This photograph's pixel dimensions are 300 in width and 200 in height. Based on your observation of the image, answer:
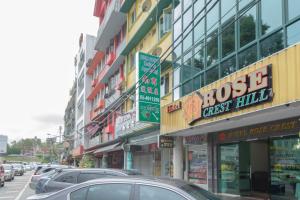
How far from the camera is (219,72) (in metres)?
15.1

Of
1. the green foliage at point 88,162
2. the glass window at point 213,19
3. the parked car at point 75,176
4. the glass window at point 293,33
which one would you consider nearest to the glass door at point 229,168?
the glass window at point 213,19

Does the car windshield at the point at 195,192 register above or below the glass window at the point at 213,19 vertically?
below

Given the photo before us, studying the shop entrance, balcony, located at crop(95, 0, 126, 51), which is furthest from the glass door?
balcony, located at crop(95, 0, 126, 51)

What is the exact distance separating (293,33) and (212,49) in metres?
4.88

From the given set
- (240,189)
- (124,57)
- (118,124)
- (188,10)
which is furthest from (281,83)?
(124,57)

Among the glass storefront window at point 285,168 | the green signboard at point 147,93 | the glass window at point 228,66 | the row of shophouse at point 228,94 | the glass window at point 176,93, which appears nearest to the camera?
the row of shophouse at point 228,94

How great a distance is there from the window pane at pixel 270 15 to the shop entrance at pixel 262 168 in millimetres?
3345

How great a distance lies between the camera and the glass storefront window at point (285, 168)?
43.0 ft

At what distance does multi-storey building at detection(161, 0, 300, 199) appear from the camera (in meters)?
11.2

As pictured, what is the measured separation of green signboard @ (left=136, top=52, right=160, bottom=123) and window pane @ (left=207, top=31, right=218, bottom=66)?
11.0 ft

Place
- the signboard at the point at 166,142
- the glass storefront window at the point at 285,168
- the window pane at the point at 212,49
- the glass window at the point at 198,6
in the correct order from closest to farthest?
the glass storefront window at the point at 285,168 < the window pane at the point at 212,49 < the glass window at the point at 198,6 < the signboard at the point at 166,142

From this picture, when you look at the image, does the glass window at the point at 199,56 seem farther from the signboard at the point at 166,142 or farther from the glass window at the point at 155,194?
the glass window at the point at 155,194

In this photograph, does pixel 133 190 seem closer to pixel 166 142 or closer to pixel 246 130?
pixel 246 130

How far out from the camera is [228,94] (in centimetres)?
1281
